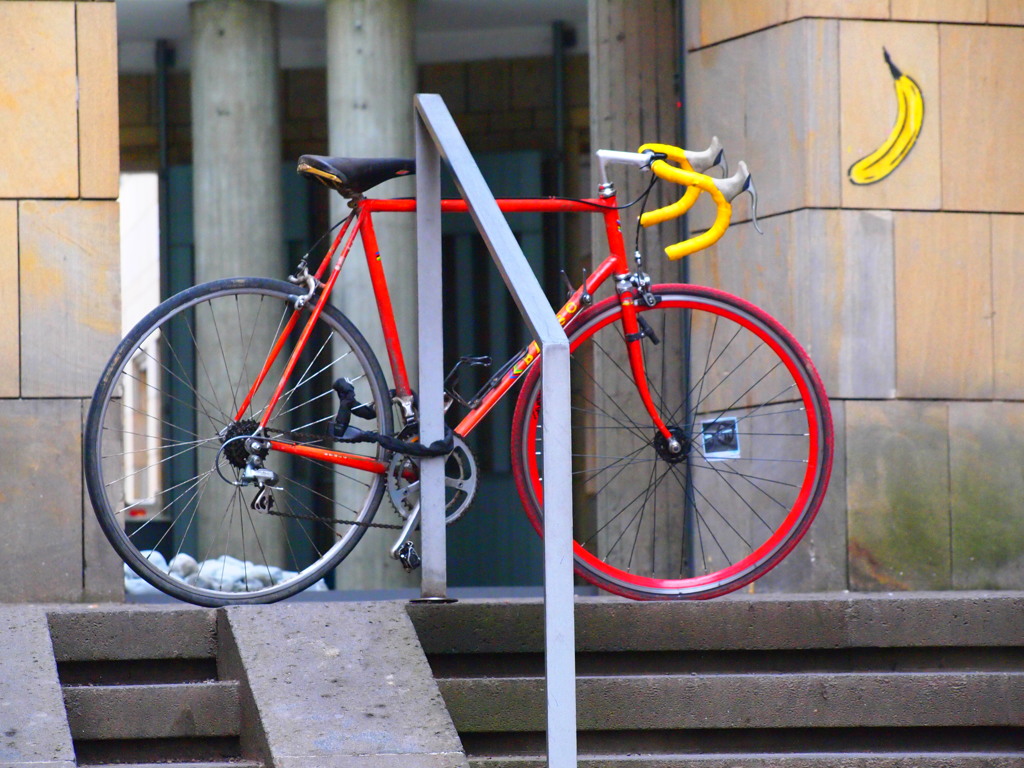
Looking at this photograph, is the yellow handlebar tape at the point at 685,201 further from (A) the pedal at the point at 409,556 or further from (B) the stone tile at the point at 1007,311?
(B) the stone tile at the point at 1007,311

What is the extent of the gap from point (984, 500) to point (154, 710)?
2.71 meters

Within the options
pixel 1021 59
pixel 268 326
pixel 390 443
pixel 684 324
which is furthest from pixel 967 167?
pixel 268 326

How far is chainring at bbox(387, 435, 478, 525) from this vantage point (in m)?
3.98

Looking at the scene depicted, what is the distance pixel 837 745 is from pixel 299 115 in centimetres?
611

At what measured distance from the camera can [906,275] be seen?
5.11 meters

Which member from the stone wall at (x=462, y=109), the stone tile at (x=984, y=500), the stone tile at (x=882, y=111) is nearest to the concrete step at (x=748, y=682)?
the stone tile at (x=984, y=500)

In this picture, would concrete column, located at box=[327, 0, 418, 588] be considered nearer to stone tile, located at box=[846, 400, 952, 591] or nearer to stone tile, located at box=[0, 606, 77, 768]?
stone tile, located at box=[846, 400, 952, 591]

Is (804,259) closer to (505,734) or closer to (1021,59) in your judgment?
(1021,59)

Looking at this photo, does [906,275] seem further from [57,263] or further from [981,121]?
[57,263]

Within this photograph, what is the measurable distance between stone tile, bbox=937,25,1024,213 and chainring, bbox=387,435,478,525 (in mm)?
2021

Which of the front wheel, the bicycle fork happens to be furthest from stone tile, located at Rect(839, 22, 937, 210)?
the bicycle fork

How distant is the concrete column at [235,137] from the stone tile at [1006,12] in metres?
3.90

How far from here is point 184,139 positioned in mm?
9328

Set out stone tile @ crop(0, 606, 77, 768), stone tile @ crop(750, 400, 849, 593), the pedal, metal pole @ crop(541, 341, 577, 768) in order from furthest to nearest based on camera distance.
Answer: stone tile @ crop(750, 400, 849, 593)
the pedal
stone tile @ crop(0, 606, 77, 768)
metal pole @ crop(541, 341, 577, 768)
